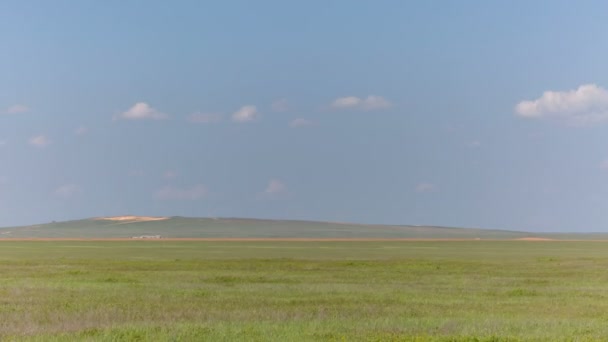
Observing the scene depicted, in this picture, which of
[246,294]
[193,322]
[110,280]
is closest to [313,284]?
[246,294]

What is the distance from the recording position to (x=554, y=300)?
33.8m

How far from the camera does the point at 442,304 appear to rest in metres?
31.6

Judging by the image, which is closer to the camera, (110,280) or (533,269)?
(110,280)

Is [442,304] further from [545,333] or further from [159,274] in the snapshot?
[159,274]

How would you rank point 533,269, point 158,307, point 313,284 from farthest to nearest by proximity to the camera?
point 533,269, point 313,284, point 158,307

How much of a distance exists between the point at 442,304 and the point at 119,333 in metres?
12.7

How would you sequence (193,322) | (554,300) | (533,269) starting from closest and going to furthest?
1. (193,322)
2. (554,300)
3. (533,269)

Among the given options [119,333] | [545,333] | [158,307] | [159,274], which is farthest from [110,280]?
[545,333]

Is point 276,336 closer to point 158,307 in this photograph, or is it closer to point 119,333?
point 119,333

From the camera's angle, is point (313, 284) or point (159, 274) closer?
point (313, 284)

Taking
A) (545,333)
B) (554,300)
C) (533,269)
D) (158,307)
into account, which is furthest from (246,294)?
(533,269)

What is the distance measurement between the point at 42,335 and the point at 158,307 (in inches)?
302

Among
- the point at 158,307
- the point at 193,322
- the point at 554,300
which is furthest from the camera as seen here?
the point at 554,300

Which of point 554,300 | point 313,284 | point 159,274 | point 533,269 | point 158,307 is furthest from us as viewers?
point 533,269
